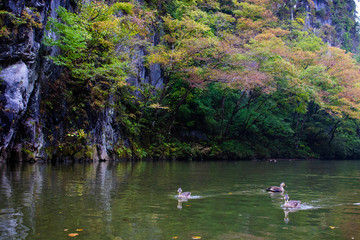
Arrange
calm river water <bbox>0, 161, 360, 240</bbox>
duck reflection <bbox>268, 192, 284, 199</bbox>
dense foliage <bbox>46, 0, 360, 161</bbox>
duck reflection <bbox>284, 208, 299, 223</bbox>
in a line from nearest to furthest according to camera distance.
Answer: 1. calm river water <bbox>0, 161, 360, 240</bbox>
2. duck reflection <bbox>284, 208, 299, 223</bbox>
3. duck reflection <bbox>268, 192, 284, 199</bbox>
4. dense foliage <bbox>46, 0, 360, 161</bbox>

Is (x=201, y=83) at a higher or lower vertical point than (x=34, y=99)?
higher

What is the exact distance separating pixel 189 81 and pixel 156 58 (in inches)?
118

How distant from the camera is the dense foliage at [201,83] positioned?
20.8m

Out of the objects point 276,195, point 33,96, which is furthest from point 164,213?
point 33,96

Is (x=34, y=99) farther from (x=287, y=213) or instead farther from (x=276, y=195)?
(x=287, y=213)

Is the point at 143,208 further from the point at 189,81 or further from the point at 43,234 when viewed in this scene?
the point at 189,81

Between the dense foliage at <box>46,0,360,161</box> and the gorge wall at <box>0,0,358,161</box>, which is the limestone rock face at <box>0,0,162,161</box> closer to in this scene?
the gorge wall at <box>0,0,358,161</box>

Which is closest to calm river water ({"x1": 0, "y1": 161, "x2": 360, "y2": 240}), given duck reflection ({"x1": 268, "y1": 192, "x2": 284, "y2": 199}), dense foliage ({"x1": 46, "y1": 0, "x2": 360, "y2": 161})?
duck reflection ({"x1": 268, "y1": 192, "x2": 284, "y2": 199})

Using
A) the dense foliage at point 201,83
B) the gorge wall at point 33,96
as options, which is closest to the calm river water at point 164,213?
the gorge wall at point 33,96

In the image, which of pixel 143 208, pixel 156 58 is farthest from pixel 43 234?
pixel 156 58

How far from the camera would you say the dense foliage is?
20.8m

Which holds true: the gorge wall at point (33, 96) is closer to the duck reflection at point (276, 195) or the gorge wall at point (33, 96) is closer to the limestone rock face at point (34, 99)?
the limestone rock face at point (34, 99)

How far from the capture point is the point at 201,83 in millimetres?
25750

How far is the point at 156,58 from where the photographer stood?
25234 millimetres
